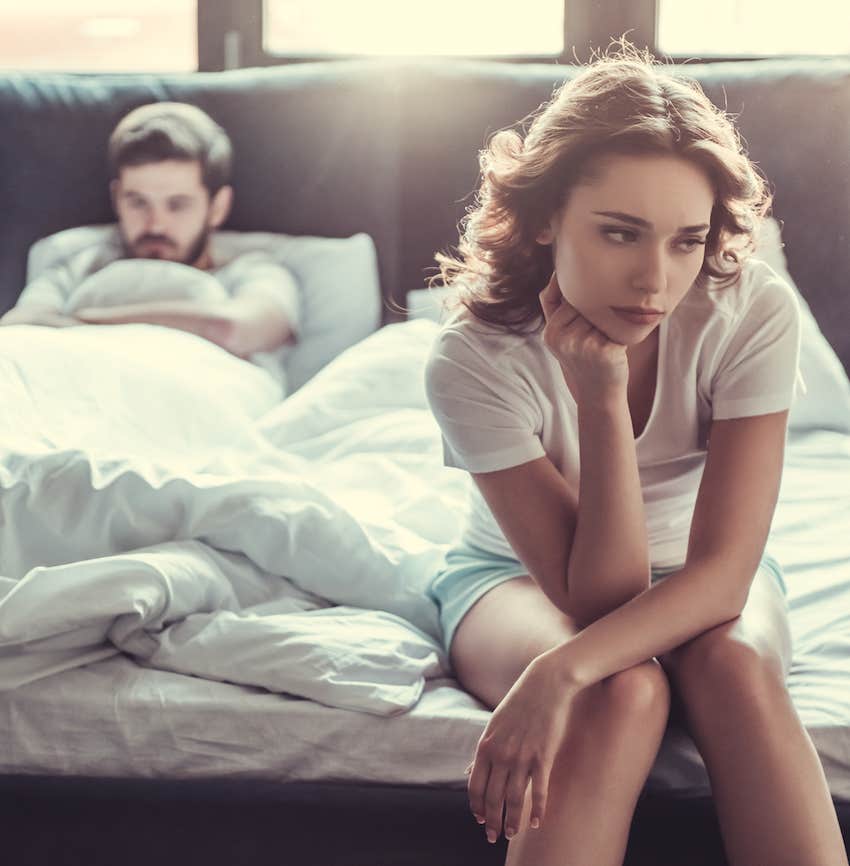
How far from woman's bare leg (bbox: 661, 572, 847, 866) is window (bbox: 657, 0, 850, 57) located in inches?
76.2

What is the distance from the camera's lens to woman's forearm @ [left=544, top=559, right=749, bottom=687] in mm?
1021

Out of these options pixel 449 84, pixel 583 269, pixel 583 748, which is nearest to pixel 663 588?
pixel 583 748

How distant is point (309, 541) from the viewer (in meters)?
1.30

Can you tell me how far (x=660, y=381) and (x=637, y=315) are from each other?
13cm

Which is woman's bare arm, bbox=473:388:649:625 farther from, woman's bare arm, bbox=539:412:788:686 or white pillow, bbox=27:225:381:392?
white pillow, bbox=27:225:381:392

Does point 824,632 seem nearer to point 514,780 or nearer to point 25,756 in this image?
point 514,780

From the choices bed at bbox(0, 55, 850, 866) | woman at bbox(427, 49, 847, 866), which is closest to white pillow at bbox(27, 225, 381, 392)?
bed at bbox(0, 55, 850, 866)

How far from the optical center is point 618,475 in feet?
3.61

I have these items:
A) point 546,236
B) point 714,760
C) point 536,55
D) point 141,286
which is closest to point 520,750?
point 714,760

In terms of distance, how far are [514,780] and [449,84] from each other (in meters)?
1.63

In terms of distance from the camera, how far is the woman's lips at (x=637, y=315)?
110cm

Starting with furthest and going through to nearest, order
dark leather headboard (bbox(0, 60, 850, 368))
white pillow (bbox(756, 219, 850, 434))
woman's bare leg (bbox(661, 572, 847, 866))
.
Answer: dark leather headboard (bbox(0, 60, 850, 368)) < white pillow (bbox(756, 219, 850, 434)) < woman's bare leg (bbox(661, 572, 847, 866))

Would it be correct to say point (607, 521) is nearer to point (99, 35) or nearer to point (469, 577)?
point (469, 577)

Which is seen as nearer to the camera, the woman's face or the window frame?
the woman's face
